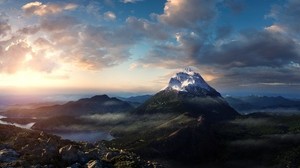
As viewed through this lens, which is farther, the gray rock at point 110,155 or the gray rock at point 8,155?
the gray rock at point 110,155

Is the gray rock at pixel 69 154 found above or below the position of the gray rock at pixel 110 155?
above

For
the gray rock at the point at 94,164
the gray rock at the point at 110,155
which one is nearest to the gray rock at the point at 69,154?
the gray rock at the point at 94,164

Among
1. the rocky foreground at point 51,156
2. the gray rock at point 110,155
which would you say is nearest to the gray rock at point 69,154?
the rocky foreground at point 51,156

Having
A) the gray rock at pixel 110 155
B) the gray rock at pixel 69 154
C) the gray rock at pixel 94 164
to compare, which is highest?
the gray rock at pixel 69 154

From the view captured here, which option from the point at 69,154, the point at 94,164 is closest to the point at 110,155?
the point at 69,154

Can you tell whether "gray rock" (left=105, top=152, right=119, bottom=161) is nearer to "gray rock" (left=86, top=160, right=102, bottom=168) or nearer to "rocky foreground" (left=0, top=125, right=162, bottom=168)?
"rocky foreground" (left=0, top=125, right=162, bottom=168)

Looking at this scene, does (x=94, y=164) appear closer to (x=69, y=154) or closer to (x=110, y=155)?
(x=69, y=154)

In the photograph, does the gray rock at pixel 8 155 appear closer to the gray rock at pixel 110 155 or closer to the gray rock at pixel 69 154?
the gray rock at pixel 69 154

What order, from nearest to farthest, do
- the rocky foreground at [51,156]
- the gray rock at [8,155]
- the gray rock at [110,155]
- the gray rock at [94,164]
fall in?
1. the gray rock at [94,164]
2. the rocky foreground at [51,156]
3. the gray rock at [8,155]
4. the gray rock at [110,155]

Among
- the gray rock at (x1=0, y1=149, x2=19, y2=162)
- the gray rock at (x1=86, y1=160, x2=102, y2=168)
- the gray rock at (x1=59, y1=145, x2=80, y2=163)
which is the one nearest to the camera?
the gray rock at (x1=86, y1=160, x2=102, y2=168)

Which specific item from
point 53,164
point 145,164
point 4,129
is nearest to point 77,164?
point 53,164

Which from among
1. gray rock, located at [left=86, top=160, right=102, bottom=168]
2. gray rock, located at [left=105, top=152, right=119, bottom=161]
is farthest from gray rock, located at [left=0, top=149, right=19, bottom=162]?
gray rock, located at [left=105, top=152, right=119, bottom=161]

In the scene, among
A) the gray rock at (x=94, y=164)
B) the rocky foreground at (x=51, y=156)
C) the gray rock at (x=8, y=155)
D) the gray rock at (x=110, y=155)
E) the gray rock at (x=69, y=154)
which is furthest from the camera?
the gray rock at (x=110, y=155)
